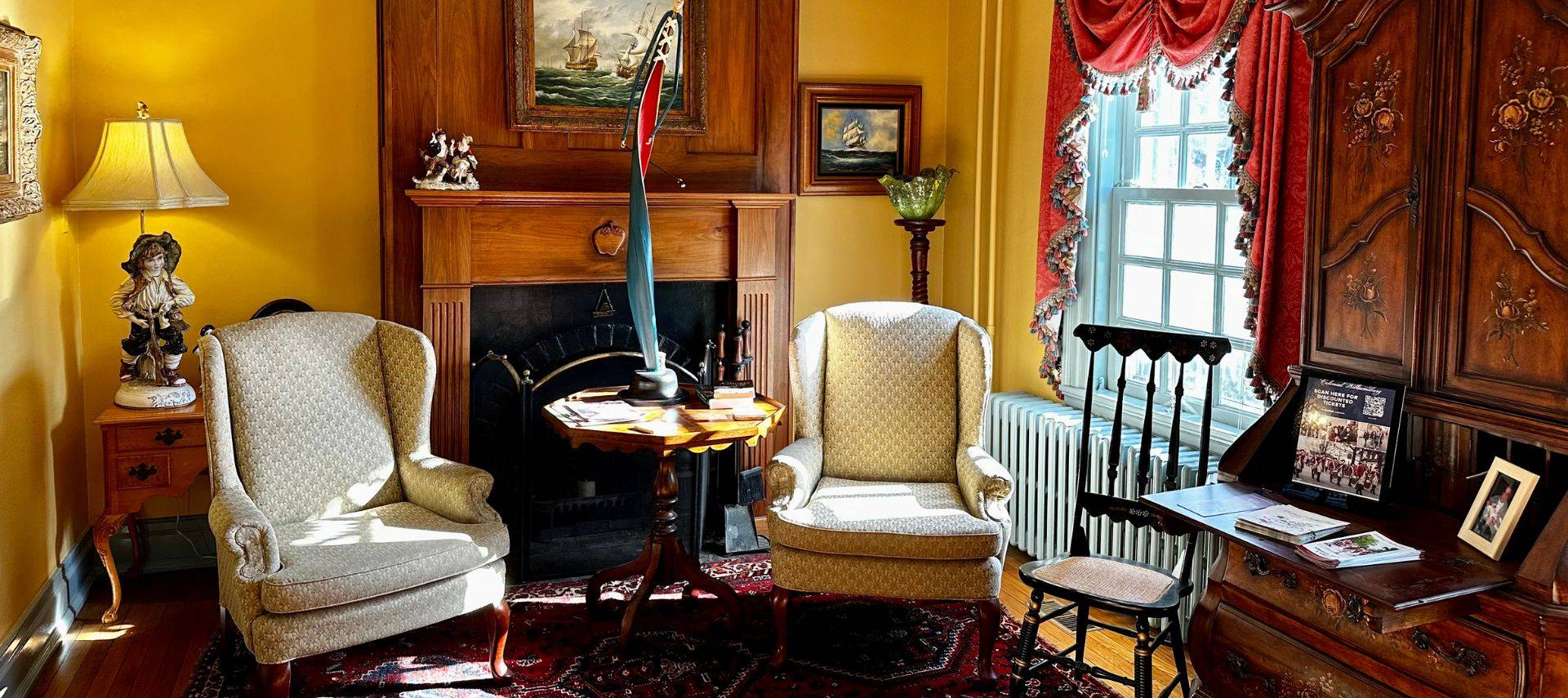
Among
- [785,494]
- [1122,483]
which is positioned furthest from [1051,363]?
[785,494]

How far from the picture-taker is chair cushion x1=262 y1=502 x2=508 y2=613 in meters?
3.08

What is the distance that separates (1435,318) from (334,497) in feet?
9.74

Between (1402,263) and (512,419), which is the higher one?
(1402,263)

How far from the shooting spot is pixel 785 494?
3617 mm

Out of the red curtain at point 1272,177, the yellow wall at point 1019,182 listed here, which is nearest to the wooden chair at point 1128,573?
the red curtain at point 1272,177

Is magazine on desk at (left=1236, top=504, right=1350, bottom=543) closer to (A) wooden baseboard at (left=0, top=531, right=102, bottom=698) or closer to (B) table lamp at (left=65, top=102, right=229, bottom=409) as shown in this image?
(A) wooden baseboard at (left=0, top=531, right=102, bottom=698)

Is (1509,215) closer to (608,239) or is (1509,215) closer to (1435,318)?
(1435,318)

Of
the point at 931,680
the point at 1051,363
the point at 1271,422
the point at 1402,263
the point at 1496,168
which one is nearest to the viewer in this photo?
the point at 1496,168

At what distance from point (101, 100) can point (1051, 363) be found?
3457 mm

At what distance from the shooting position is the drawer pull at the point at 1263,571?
102 inches

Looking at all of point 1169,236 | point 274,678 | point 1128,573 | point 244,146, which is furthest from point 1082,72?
point 274,678

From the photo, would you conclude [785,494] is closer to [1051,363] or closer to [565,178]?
[1051,363]

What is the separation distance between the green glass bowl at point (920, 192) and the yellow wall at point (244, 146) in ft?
6.46

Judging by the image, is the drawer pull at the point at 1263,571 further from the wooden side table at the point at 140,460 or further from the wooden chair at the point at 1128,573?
the wooden side table at the point at 140,460
